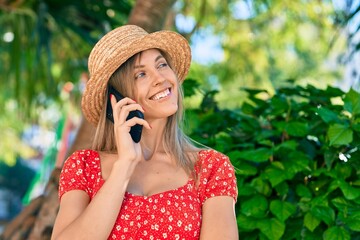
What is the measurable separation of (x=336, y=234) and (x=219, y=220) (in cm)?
62

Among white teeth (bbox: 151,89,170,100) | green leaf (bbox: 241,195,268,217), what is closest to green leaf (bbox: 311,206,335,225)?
green leaf (bbox: 241,195,268,217)

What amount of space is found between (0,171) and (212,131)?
17320 mm

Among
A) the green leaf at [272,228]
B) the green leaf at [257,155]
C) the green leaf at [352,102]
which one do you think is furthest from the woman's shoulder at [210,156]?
the green leaf at [352,102]

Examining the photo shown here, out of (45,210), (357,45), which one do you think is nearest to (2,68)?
(45,210)

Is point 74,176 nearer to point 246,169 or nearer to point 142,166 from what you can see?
point 142,166

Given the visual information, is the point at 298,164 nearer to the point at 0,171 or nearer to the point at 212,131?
the point at 212,131

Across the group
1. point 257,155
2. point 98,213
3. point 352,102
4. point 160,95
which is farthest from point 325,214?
point 98,213

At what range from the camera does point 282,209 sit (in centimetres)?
335

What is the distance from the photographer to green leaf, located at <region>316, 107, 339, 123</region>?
3420mm

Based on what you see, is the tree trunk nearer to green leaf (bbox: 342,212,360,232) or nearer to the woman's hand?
the woman's hand

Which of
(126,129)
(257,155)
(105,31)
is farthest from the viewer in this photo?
(105,31)

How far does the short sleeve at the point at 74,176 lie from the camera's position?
296cm

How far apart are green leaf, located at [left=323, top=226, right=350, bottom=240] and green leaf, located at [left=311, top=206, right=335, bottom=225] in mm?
43

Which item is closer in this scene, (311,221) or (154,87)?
(154,87)
